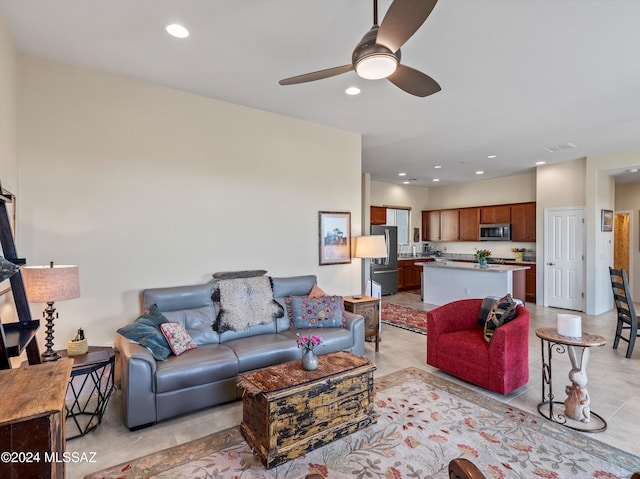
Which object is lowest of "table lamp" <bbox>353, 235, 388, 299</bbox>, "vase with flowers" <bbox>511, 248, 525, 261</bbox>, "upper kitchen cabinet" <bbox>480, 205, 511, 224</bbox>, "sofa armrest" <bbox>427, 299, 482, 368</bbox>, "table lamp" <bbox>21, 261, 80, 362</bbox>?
"sofa armrest" <bbox>427, 299, 482, 368</bbox>

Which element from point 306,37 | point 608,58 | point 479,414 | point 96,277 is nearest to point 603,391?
point 479,414

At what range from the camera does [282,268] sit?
4.16 m

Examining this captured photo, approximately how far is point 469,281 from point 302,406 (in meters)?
5.06

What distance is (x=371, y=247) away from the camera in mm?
4445

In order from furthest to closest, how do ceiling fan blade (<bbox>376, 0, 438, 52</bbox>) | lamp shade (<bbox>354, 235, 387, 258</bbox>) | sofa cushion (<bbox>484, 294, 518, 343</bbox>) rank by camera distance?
lamp shade (<bbox>354, 235, 387, 258</bbox>) < sofa cushion (<bbox>484, 294, 518, 343</bbox>) < ceiling fan blade (<bbox>376, 0, 438, 52</bbox>)

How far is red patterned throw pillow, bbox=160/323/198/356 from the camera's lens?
2797 mm

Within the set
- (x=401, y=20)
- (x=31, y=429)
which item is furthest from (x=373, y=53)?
(x=31, y=429)

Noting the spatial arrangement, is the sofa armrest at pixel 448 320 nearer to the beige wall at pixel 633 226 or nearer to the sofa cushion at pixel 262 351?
the sofa cushion at pixel 262 351

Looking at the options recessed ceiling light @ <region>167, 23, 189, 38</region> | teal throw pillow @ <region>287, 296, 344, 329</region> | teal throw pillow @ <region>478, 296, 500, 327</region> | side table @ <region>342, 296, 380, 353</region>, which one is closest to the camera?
recessed ceiling light @ <region>167, 23, 189, 38</region>

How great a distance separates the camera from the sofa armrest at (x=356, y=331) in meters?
3.60

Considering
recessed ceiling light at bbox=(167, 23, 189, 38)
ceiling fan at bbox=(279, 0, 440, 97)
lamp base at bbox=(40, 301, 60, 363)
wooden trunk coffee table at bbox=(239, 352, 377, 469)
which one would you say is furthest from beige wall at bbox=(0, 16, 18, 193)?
wooden trunk coffee table at bbox=(239, 352, 377, 469)

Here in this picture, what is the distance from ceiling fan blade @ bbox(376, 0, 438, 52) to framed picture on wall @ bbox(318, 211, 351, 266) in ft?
9.17

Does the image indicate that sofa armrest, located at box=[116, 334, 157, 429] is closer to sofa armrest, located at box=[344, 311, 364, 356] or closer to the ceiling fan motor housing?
sofa armrest, located at box=[344, 311, 364, 356]

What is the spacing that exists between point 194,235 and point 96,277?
37.7 inches
